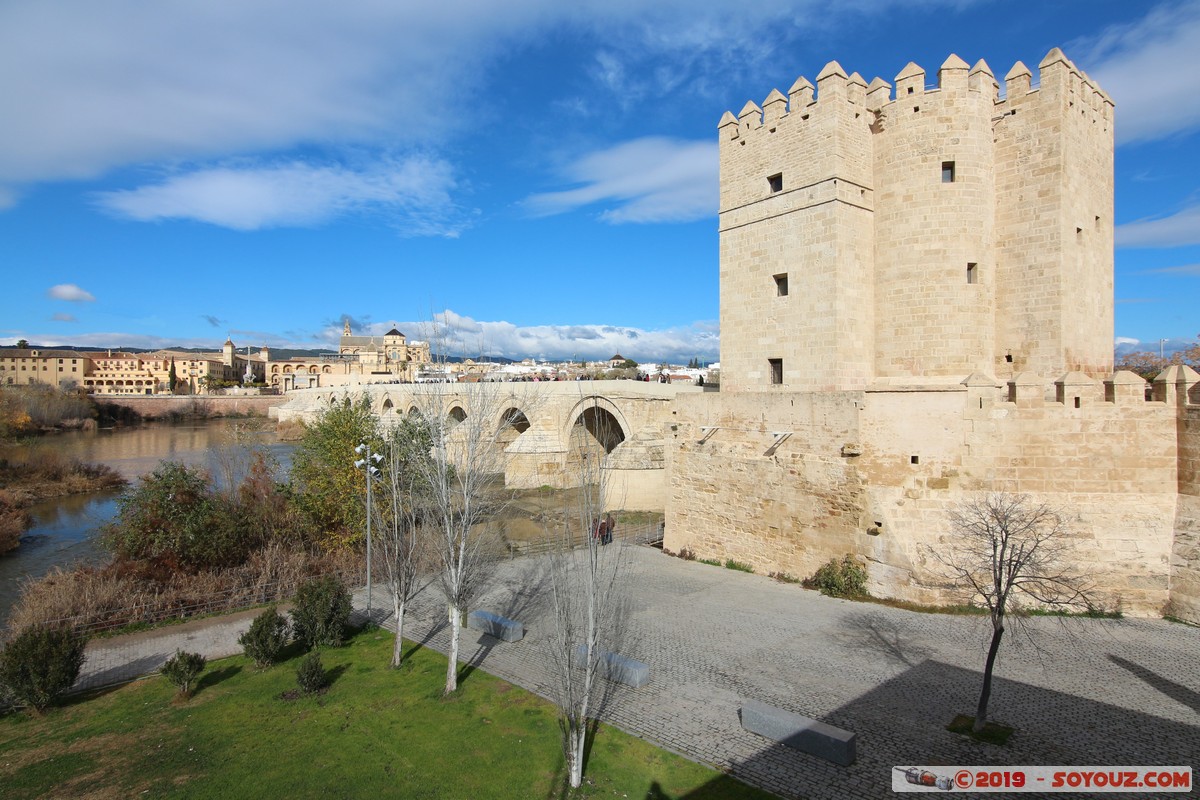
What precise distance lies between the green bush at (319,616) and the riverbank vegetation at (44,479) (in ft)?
72.4

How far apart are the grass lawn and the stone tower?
30.1 ft

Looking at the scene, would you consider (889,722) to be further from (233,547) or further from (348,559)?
(233,547)

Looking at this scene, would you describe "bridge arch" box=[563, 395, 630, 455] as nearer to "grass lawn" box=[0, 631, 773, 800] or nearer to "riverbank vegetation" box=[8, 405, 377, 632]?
"riverbank vegetation" box=[8, 405, 377, 632]

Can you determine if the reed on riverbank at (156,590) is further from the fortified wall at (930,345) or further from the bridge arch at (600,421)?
the bridge arch at (600,421)

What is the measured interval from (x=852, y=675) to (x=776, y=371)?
24.8 feet

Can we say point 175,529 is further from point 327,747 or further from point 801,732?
point 801,732

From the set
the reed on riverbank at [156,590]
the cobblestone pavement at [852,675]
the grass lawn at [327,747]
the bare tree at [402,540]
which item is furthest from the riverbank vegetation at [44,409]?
the cobblestone pavement at [852,675]

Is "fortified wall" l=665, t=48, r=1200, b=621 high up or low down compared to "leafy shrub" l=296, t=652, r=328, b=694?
up

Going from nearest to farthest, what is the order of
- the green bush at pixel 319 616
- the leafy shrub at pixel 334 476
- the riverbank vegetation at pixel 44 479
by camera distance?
the green bush at pixel 319 616, the leafy shrub at pixel 334 476, the riverbank vegetation at pixel 44 479

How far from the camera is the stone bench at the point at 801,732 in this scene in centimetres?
664

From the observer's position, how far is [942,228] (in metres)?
13.2

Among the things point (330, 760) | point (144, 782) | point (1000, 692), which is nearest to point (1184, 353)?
point (1000, 692)

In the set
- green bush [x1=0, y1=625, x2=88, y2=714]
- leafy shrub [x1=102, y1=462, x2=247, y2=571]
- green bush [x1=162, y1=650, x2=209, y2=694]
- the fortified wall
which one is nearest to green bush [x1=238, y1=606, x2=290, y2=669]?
green bush [x1=162, y1=650, x2=209, y2=694]

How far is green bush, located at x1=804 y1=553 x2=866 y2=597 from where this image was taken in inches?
477
